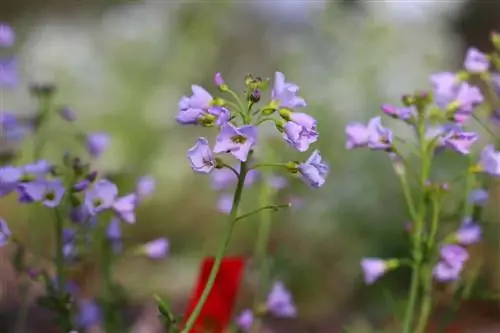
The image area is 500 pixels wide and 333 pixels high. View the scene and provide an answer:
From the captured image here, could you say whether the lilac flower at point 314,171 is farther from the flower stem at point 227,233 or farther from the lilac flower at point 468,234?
the lilac flower at point 468,234

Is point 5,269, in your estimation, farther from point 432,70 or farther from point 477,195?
point 432,70

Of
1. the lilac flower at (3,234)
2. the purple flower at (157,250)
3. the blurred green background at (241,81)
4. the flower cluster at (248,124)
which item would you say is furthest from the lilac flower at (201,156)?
the blurred green background at (241,81)

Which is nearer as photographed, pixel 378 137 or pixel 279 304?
pixel 378 137

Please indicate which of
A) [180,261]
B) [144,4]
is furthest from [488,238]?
[144,4]

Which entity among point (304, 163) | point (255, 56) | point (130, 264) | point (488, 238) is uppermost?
point (304, 163)

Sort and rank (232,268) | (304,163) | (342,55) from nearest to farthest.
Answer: (304,163)
(232,268)
(342,55)

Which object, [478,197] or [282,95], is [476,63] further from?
[282,95]

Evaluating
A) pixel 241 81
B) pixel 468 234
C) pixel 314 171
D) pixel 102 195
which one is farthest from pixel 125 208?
pixel 241 81
